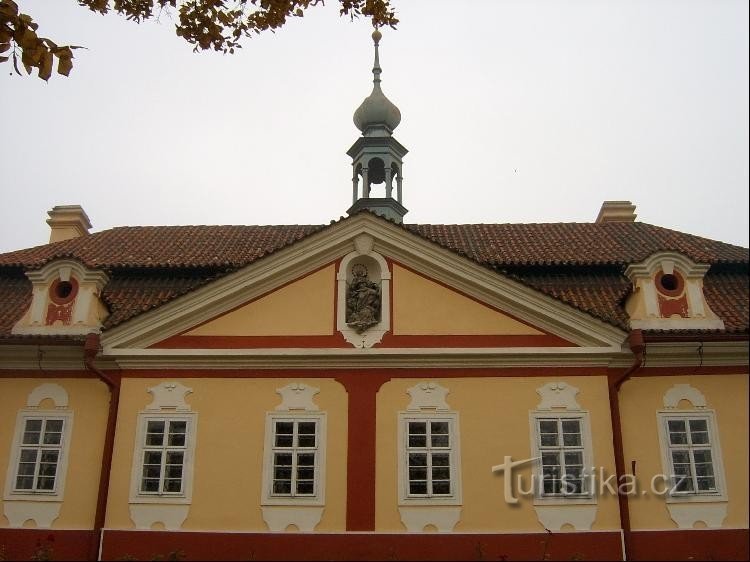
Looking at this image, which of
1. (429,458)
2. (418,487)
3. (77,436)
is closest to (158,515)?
(77,436)

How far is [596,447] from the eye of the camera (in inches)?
480

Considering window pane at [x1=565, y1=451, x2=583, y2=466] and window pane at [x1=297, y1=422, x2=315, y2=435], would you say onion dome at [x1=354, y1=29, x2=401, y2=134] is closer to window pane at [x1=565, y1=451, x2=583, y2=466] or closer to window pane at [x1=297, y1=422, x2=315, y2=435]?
window pane at [x1=297, y1=422, x2=315, y2=435]

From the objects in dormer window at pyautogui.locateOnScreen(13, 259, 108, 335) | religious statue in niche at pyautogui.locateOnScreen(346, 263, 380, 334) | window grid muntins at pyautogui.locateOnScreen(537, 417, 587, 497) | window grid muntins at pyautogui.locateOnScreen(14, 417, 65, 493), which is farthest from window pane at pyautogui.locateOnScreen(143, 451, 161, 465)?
window grid muntins at pyautogui.locateOnScreen(537, 417, 587, 497)

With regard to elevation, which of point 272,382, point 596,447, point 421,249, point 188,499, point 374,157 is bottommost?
point 188,499

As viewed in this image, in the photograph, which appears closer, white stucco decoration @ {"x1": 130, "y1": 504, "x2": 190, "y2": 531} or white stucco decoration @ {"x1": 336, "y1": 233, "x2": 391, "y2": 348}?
white stucco decoration @ {"x1": 130, "y1": 504, "x2": 190, "y2": 531}

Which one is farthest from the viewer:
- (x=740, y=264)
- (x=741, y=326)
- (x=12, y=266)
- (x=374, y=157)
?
(x=374, y=157)

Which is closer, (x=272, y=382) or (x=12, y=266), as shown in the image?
(x=272, y=382)

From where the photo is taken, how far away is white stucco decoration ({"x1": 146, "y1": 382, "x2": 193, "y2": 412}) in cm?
1276

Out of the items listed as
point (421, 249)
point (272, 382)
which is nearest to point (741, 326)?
point (421, 249)

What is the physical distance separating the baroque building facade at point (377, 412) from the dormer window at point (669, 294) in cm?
3

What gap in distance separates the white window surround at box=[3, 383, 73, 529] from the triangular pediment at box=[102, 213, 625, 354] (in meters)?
1.37

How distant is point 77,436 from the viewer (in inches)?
504

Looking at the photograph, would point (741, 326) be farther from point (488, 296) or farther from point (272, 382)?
point (272, 382)

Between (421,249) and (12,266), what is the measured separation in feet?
26.5
